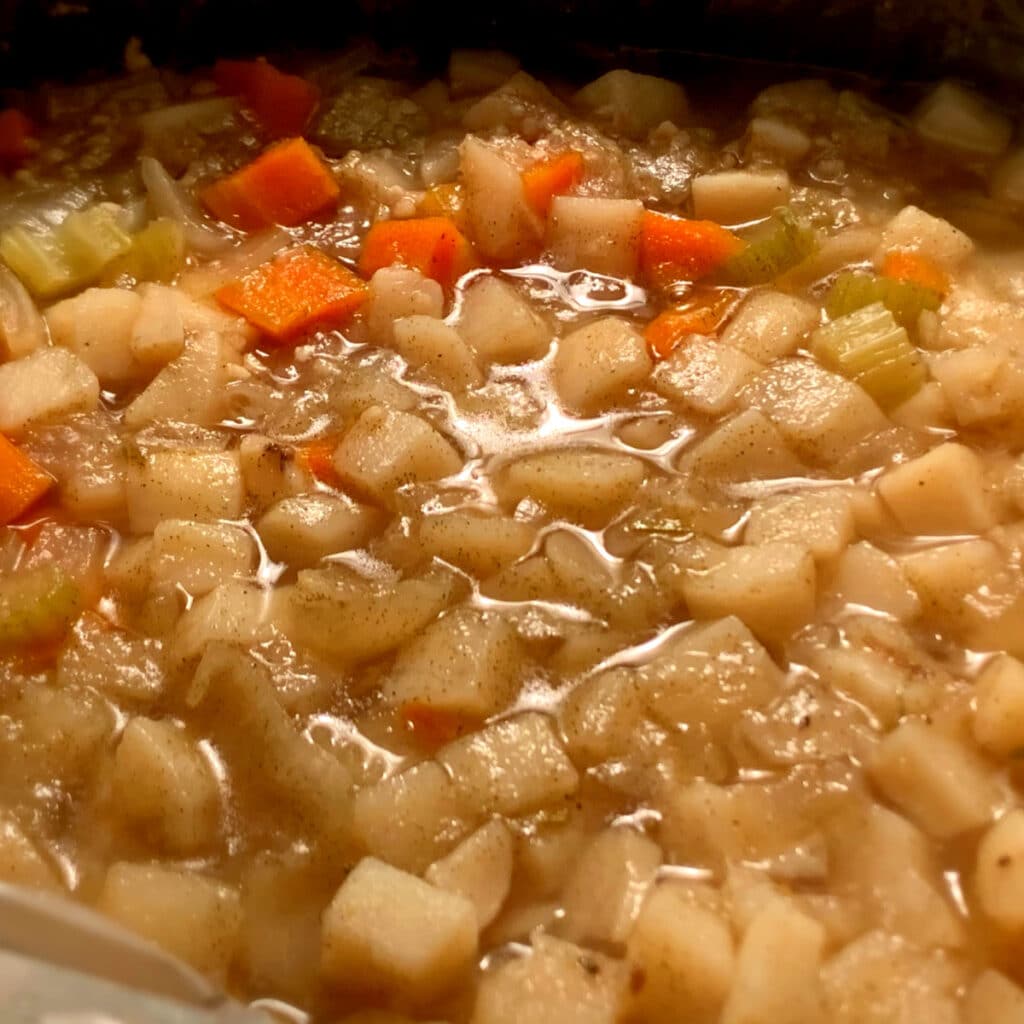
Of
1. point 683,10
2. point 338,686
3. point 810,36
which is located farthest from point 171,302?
point 810,36

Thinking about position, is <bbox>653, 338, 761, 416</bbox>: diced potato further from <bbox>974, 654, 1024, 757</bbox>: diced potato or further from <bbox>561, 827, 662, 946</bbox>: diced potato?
<bbox>561, 827, 662, 946</bbox>: diced potato

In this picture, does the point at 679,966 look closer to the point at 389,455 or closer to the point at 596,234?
the point at 389,455

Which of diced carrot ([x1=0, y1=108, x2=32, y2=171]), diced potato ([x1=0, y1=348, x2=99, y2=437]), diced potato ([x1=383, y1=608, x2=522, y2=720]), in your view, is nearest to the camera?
diced potato ([x1=383, y1=608, x2=522, y2=720])

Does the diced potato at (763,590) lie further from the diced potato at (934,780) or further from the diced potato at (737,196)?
the diced potato at (737,196)

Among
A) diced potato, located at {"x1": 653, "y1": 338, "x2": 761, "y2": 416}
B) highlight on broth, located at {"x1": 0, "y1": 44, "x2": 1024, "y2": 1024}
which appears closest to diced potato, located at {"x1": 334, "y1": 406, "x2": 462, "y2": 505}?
highlight on broth, located at {"x1": 0, "y1": 44, "x2": 1024, "y2": 1024}

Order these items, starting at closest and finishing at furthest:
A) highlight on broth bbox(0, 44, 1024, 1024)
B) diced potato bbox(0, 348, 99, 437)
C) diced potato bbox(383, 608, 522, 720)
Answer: highlight on broth bbox(0, 44, 1024, 1024) < diced potato bbox(383, 608, 522, 720) < diced potato bbox(0, 348, 99, 437)

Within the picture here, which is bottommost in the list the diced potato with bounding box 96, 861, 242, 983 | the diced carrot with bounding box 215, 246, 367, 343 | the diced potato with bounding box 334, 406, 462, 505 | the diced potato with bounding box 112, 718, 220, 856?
the diced potato with bounding box 96, 861, 242, 983

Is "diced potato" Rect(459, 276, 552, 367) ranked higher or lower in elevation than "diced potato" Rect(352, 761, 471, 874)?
higher

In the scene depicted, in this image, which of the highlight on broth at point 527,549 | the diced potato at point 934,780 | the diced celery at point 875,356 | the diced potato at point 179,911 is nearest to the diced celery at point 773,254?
the highlight on broth at point 527,549
